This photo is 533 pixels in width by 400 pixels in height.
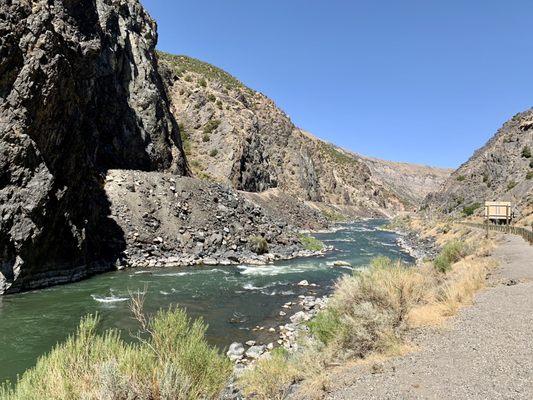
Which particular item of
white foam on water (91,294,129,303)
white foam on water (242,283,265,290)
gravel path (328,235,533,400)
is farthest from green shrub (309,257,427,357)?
white foam on water (242,283,265,290)

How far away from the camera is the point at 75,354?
20.5 feet

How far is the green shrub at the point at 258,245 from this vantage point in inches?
1453

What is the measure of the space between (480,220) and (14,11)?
58.1 meters

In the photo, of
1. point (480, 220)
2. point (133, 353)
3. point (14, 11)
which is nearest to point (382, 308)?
point (133, 353)

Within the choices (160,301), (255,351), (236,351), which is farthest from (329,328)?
(160,301)

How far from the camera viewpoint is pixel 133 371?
5766mm

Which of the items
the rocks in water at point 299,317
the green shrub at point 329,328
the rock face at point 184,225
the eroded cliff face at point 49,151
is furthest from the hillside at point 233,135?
the green shrub at point 329,328

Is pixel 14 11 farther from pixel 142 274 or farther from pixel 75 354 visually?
pixel 75 354

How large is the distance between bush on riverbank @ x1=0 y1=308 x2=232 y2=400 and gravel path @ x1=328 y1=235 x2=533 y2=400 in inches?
95.1

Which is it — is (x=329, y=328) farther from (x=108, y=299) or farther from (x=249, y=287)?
(x=249, y=287)

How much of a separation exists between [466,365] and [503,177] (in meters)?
67.4

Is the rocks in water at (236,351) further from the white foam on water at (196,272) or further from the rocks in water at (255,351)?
the white foam on water at (196,272)

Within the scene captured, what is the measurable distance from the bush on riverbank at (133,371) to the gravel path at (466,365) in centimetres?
241

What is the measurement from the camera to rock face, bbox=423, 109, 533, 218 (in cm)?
5350
